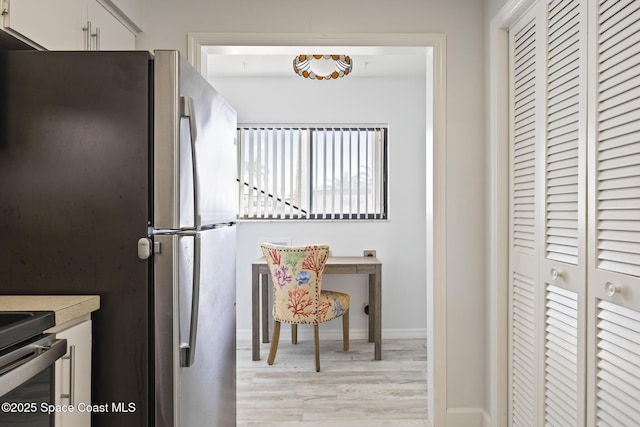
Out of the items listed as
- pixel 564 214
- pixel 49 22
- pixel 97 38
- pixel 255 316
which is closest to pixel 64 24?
pixel 49 22

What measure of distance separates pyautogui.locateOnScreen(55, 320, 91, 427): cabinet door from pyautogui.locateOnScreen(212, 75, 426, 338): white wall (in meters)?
2.82

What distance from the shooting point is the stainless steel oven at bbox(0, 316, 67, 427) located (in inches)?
42.6

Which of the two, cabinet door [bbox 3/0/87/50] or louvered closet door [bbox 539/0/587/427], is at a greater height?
cabinet door [bbox 3/0/87/50]

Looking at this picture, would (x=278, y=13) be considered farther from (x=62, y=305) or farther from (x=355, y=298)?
(x=355, y=298)

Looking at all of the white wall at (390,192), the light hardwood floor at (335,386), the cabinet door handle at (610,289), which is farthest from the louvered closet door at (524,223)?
the white wall at (390,192)

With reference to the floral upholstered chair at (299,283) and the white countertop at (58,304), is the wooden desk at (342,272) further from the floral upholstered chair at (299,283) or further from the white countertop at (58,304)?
the white countertop at (58,304)

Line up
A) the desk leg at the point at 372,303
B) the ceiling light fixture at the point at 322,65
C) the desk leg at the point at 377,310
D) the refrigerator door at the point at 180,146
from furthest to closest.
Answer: the desk leg at the point at 372,303 → the desk leg at the point at 377,310 → the ceiling light fixture at the point at 322,65 → the refrigerator door at the point at 180,146

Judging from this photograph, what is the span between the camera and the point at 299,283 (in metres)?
3.44

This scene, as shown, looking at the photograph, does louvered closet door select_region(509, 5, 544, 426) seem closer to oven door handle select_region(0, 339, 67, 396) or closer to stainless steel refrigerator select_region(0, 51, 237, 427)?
stainless steel refrigerator select_region(0, 51, 237, 427)

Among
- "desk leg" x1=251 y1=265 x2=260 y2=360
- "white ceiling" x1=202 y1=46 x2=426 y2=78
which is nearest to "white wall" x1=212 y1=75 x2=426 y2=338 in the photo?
"white ceiling" x1=202 y1=46 x2=426 y2=78

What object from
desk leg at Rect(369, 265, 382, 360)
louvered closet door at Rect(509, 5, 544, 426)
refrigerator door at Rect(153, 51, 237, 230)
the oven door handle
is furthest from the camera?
desk leg at Rect(369, 265, 382, 360)

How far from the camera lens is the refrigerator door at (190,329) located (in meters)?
1.48

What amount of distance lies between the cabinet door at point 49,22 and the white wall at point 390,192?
2392mm

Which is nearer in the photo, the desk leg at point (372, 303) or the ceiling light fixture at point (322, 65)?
the ceiling light fixture at point (322, 65)
